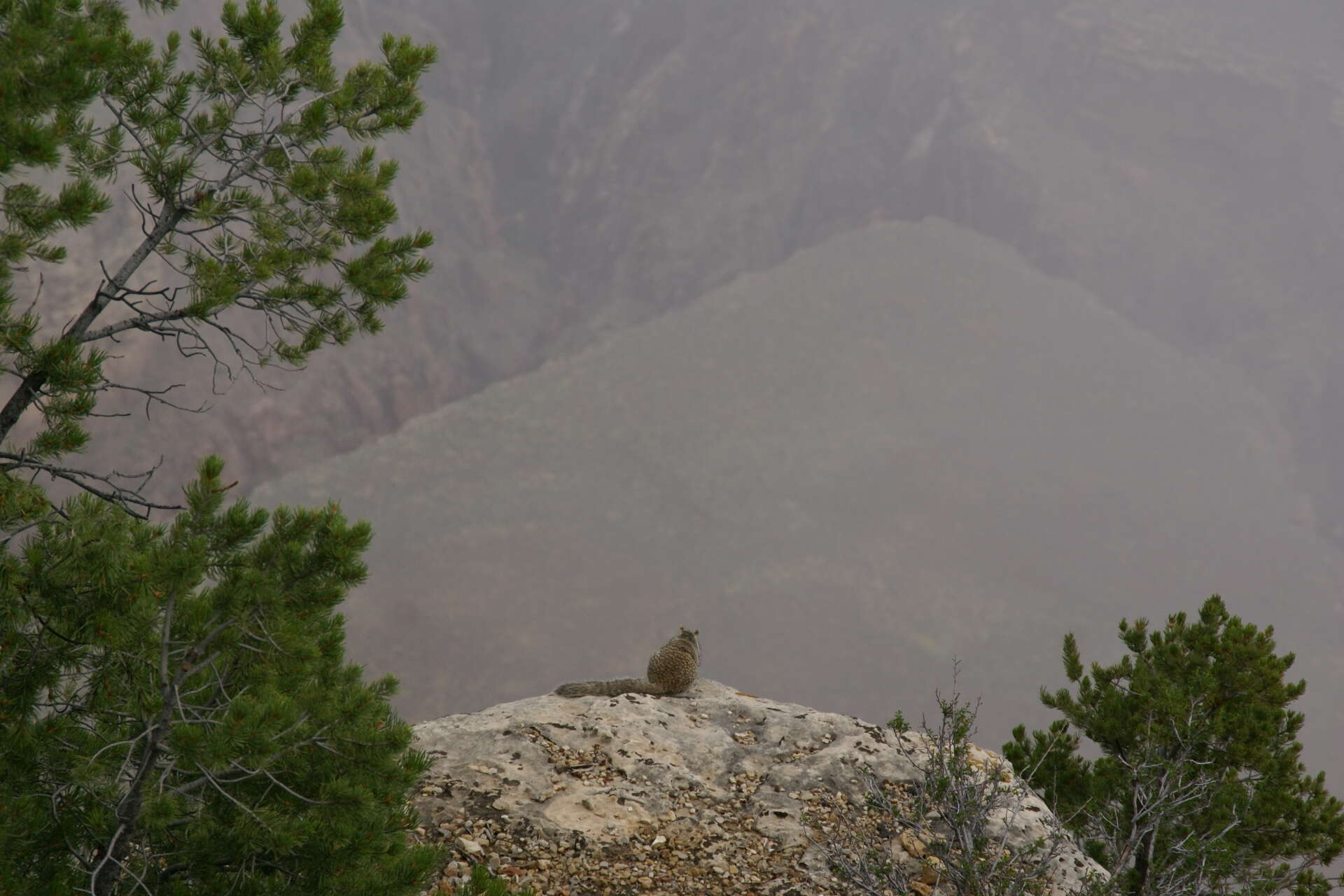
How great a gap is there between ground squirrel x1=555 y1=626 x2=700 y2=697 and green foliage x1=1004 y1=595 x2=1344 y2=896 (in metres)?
2.62

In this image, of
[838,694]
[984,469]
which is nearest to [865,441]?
[984,469]

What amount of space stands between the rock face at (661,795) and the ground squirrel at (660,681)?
0.33 meters

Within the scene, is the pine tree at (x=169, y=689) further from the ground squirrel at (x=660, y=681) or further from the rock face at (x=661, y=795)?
the ground squirrel at (x=660, y=681)

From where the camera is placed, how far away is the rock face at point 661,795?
5930 mm

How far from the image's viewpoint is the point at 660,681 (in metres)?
8.30

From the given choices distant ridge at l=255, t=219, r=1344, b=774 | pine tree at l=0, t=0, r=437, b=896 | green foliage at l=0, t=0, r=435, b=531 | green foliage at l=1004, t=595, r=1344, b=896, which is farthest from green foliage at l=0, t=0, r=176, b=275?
distant ridge at l=255, t=219, r=1344, b=774

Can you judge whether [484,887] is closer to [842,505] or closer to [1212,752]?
[1212,752]

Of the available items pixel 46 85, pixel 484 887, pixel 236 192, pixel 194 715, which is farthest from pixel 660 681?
pixel 46 85

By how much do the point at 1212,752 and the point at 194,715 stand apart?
658cm

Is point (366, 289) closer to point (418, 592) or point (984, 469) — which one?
point (418, 592)

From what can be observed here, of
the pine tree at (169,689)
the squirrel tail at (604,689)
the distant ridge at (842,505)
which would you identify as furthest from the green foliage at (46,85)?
the distant ridge at (842,505)

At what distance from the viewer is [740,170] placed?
52.9 m

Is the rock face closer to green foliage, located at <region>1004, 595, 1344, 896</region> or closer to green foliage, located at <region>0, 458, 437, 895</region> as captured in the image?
green foliage, located at <region>1004, 595, 1344, 896</region>

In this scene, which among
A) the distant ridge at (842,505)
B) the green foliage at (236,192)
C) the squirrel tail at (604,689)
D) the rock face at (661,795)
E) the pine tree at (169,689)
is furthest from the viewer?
the distant ridge at (842,505)
